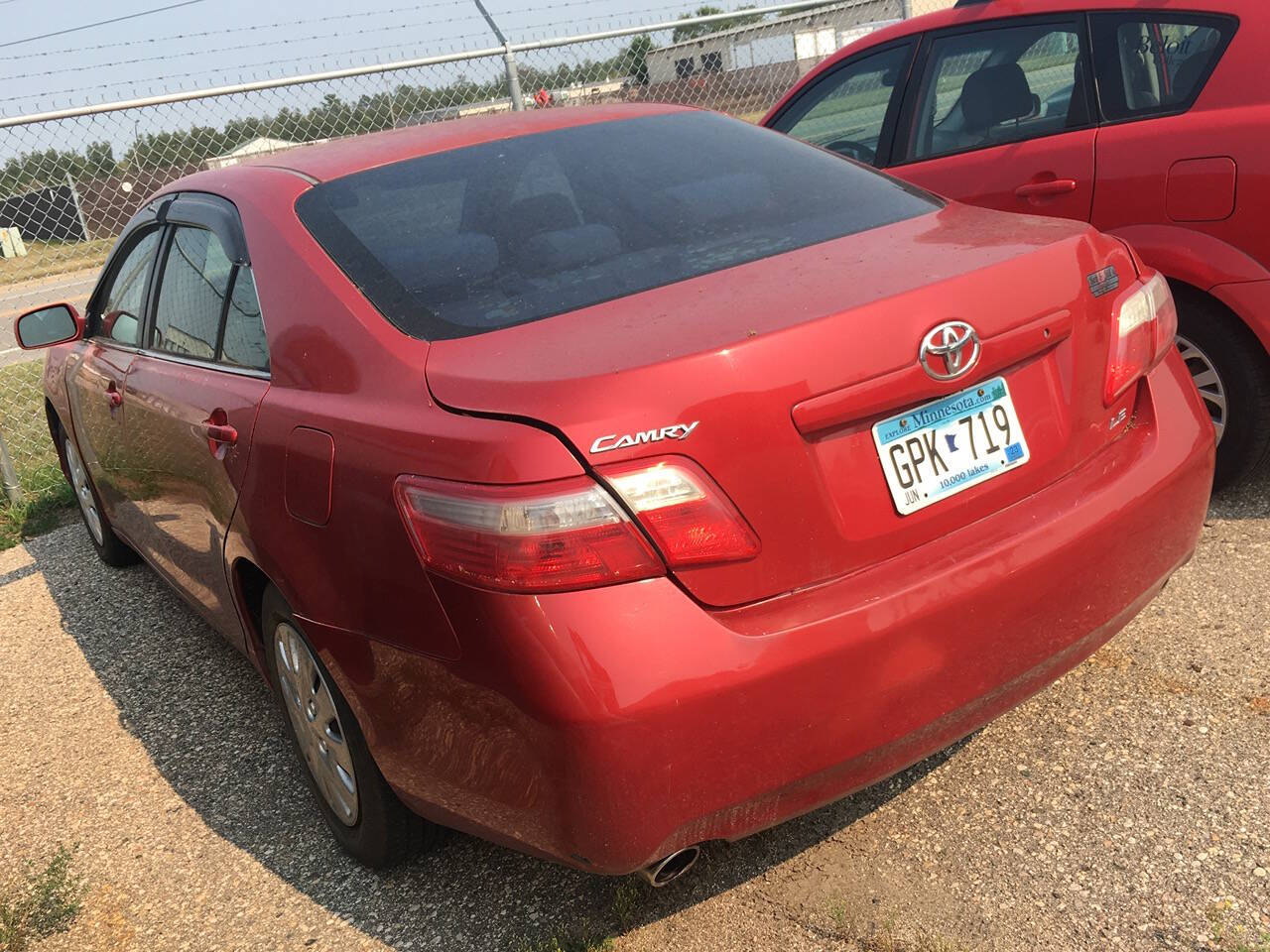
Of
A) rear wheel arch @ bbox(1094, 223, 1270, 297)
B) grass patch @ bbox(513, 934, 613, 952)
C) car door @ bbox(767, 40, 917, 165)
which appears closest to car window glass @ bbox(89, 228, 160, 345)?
grass patch @ bbox(513, 934, 613, 952)

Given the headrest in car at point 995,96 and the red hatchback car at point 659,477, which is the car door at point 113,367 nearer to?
the red hatchback car at point 659,477

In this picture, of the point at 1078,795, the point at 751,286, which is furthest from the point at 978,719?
the point at 751,286

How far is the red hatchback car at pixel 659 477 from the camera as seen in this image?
1.96 meters

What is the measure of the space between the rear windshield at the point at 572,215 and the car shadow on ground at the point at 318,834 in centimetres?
123

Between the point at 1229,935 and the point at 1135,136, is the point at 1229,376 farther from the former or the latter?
the point at 1229,935

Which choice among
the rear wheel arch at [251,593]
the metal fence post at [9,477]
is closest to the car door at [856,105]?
the rear wheel arch at [251,593]

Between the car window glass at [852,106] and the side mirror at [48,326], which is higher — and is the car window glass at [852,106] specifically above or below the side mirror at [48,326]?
above

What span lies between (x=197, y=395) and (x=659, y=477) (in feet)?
5.14

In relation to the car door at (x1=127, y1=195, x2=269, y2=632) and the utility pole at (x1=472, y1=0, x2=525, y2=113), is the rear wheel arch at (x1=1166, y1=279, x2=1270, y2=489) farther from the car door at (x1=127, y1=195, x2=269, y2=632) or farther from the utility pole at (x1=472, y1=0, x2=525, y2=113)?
the utility pole at (x1=472, y1=0, x2=525, y2=113)

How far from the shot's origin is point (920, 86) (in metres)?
4.67

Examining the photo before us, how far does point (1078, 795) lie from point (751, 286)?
1.33 m

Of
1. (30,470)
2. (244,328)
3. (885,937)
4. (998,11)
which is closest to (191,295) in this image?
(244,328)

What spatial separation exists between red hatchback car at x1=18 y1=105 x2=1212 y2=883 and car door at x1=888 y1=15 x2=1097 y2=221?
147cm

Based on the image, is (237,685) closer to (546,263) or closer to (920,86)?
(546,263)
